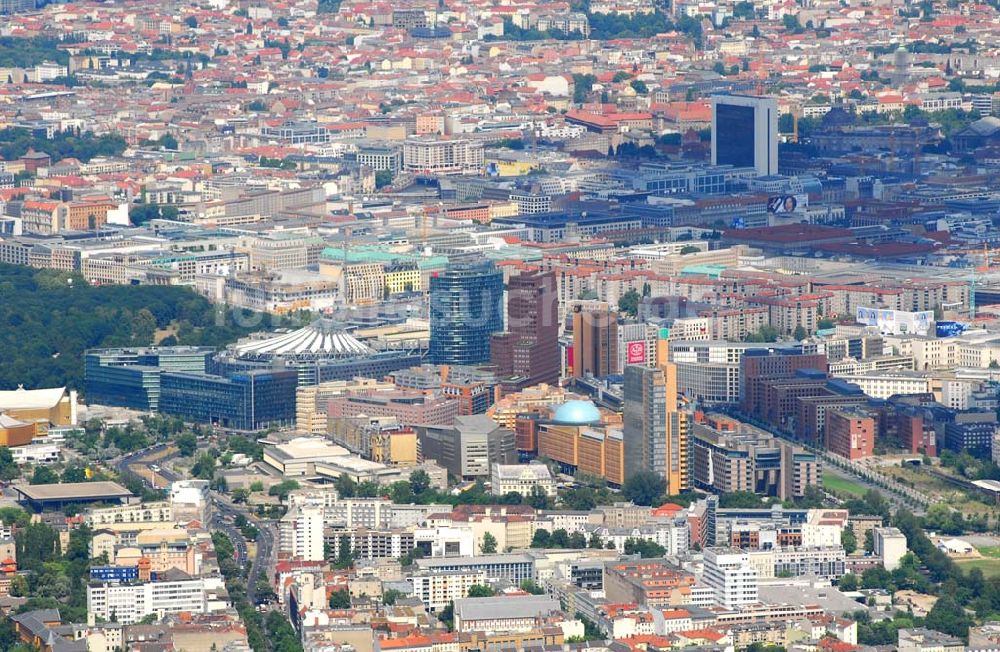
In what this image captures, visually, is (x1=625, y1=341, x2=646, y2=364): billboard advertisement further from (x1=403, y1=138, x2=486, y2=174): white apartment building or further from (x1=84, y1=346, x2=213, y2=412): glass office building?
(x1=403, y1=138, x2=486, y2=174): white apartment building

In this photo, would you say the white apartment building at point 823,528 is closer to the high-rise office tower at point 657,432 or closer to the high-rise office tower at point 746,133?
the high-rise office tower at point 657,432

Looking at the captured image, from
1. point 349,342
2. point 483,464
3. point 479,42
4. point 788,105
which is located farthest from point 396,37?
point 483,464

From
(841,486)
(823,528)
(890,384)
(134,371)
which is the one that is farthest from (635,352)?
(823,528)

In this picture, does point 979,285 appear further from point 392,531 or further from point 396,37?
point 396,37

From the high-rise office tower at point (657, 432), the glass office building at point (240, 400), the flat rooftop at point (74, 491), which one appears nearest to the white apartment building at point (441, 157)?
the glass office building at point (240, 400)

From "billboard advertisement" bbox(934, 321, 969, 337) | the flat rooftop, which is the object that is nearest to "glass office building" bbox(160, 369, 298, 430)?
the flat rooftop
